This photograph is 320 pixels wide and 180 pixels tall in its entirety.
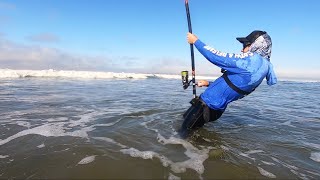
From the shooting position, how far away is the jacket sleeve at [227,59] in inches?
176

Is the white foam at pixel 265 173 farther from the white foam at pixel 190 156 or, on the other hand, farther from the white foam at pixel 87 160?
the white foam at pixel 87 160

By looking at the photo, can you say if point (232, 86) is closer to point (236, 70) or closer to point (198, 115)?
point (236, 70)

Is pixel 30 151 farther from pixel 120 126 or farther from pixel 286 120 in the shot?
pixel 286 120

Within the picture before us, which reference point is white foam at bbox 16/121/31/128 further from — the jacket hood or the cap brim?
the jacket hood

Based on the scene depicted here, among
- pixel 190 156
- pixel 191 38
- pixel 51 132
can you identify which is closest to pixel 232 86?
pixel 191 38

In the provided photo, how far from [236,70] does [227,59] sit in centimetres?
24

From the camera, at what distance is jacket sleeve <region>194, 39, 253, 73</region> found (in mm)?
4482

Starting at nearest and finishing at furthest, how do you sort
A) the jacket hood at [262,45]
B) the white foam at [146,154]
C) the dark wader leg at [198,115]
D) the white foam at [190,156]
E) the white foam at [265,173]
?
the white foam at [265,173] → the white foam at [190,156] → the white foam at [146,154] → the jacket hood at [262,45] → the dark wader leg at [198,115]

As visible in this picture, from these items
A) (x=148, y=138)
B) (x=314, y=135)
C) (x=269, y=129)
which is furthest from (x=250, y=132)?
(x=148, y=138)

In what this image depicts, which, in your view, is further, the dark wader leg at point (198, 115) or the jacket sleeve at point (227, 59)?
the dark wader leg at point (198, 115)

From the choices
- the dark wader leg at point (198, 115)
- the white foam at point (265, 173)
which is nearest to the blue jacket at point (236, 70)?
the dark wader leg at point (198, 115)

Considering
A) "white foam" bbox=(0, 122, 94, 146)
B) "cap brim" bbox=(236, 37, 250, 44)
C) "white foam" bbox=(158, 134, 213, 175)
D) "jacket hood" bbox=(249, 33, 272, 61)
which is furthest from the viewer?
"white foam" bbox=(0, 122, 94, 146)

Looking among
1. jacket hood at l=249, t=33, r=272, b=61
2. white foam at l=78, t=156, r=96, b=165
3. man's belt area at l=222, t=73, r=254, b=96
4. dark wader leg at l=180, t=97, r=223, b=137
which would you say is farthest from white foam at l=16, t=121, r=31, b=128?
jacket hood at l=249, t=33, r=272, b=61

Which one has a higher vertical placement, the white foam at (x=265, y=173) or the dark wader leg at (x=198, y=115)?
the dark wader leg at (x=198, y=115)
